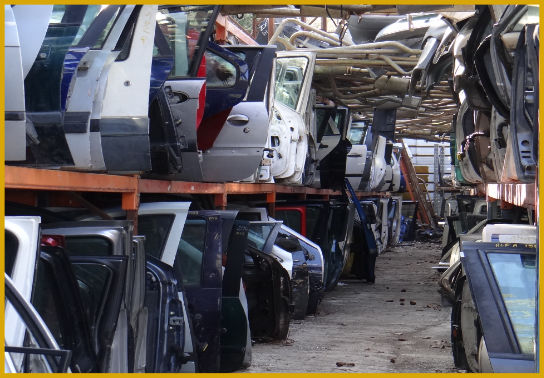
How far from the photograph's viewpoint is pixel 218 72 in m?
9.11

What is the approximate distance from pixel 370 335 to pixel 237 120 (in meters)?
2.71

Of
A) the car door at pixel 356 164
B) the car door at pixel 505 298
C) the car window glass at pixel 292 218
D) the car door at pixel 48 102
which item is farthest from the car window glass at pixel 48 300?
the car door at pixel 356 164

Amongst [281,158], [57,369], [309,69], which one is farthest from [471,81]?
[309,69]

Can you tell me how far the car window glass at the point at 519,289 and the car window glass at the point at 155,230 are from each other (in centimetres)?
275

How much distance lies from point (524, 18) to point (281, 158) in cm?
678

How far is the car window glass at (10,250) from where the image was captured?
13.2 feet

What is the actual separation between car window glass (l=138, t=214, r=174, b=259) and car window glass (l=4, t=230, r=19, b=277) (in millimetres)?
3095

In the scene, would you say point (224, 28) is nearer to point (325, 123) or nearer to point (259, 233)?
point (259, 233)

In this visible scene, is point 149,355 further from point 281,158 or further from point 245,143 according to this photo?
point 281,158

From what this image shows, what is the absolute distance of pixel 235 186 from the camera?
10.8 m

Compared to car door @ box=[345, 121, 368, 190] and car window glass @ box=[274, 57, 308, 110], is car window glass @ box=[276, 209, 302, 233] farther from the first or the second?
car door @ box=[345, 121, 368, 190]

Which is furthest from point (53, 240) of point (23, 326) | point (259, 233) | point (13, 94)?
point (259, 233)

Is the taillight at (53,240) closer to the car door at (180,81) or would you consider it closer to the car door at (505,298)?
the car door at (505,298)

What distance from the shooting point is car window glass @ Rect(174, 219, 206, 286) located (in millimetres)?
7617
